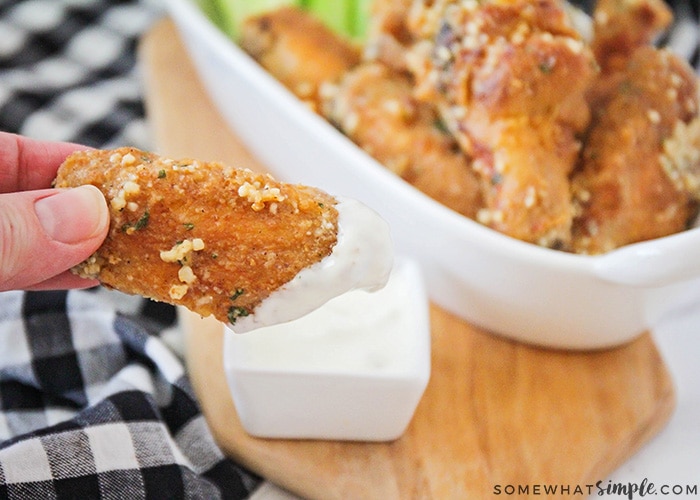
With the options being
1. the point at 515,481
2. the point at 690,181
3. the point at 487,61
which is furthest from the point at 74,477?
the point at 690,181

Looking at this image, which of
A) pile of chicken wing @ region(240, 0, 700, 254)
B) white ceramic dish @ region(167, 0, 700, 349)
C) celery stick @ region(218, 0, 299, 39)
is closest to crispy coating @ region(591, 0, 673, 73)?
pile of chicken wing @ region(240, 0, 700, 254)

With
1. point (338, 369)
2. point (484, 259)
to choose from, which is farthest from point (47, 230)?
point (484, 259)

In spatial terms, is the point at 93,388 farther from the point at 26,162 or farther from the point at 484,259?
the point at 484,259

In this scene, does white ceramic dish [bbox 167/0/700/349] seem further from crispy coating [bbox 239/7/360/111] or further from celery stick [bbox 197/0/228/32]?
celery stick [bbox 197/0/228/32]

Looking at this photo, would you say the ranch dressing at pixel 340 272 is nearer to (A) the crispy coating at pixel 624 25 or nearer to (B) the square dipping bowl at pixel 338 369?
(B) the square dipping bowl at pixel 338 369

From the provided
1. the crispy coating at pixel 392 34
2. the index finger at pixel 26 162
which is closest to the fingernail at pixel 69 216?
the index finger at pixel 26 162

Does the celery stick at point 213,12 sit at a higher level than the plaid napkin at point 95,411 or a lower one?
higher
